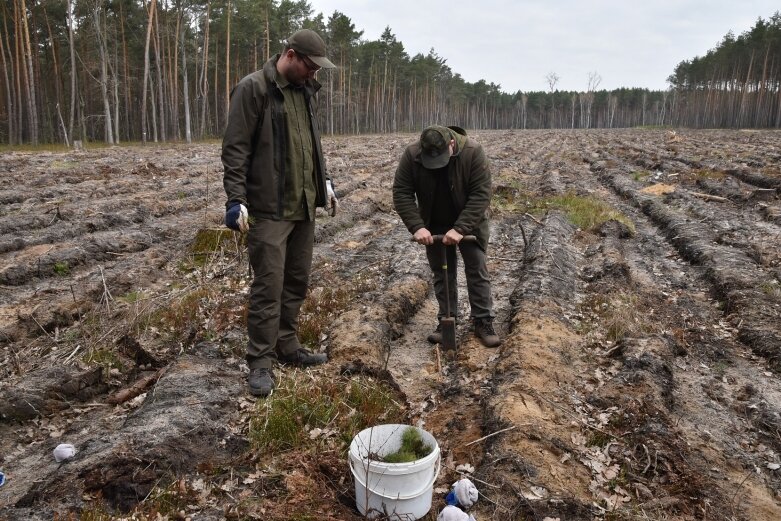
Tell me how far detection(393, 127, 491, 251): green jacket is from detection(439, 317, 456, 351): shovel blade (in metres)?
0.78

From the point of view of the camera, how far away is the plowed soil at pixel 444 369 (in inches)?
127

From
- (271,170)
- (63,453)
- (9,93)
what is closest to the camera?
(63,453)

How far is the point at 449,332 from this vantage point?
531cm

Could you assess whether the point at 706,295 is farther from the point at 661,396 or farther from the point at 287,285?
the point at 287,285

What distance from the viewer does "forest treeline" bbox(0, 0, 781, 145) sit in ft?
110

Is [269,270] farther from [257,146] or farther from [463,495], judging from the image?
[463,495]

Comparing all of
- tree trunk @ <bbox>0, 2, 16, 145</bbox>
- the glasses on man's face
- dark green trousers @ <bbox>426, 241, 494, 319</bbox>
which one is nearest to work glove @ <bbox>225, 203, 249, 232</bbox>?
the glasses on man's face

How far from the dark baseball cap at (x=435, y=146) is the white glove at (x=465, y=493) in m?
2.71

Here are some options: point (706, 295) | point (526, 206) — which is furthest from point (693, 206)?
point (706, 295)

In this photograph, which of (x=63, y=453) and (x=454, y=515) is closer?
(x=454, y=515)

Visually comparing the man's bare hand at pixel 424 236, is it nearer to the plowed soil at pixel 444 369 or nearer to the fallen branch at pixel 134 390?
the plowed soil at pixel 444 369

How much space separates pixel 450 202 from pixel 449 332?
124 centimetres

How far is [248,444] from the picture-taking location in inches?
144

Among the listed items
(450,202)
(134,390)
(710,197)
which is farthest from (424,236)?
(710,197)
